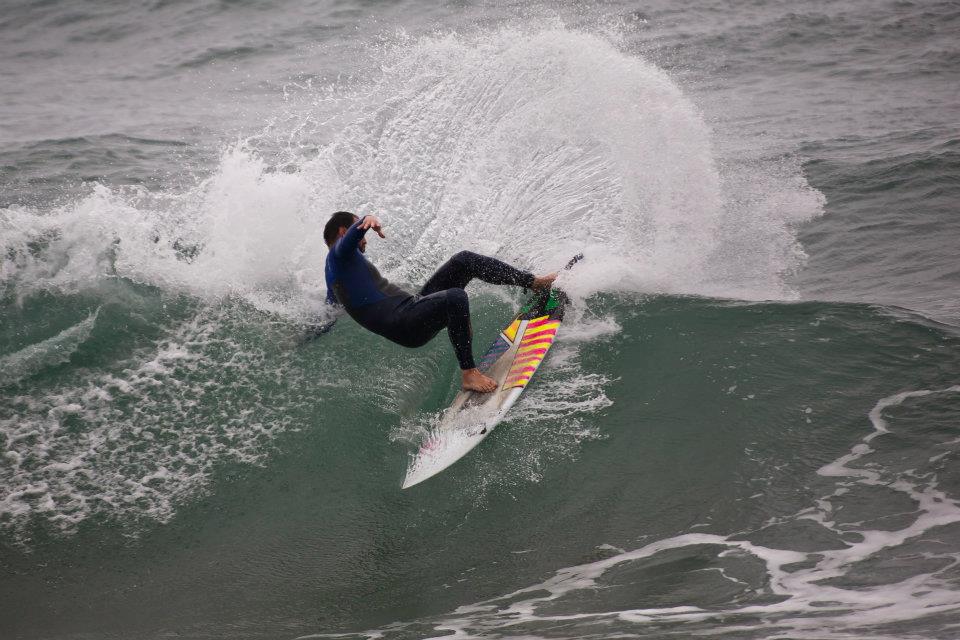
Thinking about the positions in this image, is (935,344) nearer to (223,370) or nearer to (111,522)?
(223,370)

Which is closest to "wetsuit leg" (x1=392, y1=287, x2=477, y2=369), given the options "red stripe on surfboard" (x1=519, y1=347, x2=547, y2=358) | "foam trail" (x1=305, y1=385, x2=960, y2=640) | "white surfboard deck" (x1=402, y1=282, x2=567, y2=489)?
"white surfboard deck" (x1=402, y1=282, x2=567, y2=489)

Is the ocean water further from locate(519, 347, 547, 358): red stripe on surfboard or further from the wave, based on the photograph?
locate(519, 347, 547, 358): red stripe on surfboard

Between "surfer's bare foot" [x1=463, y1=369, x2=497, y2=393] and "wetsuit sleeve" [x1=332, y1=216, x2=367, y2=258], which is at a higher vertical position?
"wetsuit sleeve" [x1=332, y1=216, x2=367, y2=258]

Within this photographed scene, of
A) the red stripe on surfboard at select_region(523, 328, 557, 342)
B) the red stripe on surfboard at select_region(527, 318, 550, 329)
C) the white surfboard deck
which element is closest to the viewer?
the white surfboard deck

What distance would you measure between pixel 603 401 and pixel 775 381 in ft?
4.83

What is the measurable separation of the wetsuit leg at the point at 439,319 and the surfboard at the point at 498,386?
38 centimetres

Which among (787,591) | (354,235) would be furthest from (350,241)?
(787,591)

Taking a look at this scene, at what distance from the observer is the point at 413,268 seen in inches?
352

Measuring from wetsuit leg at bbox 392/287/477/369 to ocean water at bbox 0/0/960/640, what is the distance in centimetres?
66

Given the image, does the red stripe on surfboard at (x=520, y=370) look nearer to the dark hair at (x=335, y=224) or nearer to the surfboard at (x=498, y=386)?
the surfboard at (x=498, y=386)

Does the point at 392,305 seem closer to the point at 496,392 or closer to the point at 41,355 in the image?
the point at 496,392

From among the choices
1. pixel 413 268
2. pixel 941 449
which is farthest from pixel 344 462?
pixel 941 449

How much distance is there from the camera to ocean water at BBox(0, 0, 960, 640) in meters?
4.98

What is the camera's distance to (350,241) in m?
6.33
